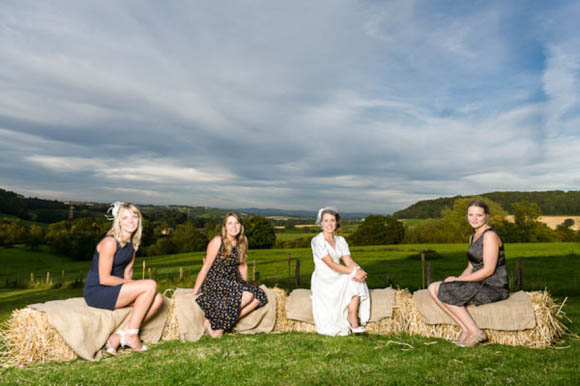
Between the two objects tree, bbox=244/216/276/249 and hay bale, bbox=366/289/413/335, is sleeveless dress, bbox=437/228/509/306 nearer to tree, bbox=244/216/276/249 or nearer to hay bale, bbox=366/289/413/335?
hay bale, bbox=366/289/413/335

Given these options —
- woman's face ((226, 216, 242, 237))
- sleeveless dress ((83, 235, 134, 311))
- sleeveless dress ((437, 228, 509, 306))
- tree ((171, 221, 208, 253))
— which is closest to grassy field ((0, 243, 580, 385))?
sleeveless dress ((437, 228, 509, 306))

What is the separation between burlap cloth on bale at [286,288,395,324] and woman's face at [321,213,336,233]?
1.20 meters

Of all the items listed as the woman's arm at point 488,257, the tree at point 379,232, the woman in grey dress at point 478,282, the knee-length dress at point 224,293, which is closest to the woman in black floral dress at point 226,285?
the knee-length dress at point 224,293

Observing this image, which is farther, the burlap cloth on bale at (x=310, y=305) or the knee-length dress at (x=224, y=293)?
the burlap cloth on bale at (x=310, y=305)

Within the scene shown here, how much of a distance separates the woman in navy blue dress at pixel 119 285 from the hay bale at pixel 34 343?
1.72 ft

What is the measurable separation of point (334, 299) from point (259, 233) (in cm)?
5050

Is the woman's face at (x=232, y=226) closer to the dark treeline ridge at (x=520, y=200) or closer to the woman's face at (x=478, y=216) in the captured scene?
the woman's face at (x=478, y=216)

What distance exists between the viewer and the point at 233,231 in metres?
6.13

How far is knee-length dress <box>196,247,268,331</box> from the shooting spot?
18.9 ft

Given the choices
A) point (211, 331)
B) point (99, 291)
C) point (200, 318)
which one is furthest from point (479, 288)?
point (99, 291)

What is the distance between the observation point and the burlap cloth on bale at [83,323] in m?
4.68

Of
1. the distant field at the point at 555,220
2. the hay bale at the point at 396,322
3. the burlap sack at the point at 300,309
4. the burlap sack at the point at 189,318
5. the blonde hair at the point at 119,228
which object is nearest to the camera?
the blonde hair at the point at 119,228

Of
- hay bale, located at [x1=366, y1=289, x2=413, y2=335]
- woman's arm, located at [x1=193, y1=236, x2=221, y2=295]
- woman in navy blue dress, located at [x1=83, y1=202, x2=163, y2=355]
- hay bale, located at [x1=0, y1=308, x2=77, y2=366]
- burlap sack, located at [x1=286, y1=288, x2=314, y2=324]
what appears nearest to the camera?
hay bale, located at [x1=0, y1=308, x2=77, y2=366]

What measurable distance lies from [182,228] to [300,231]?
75.5ft
